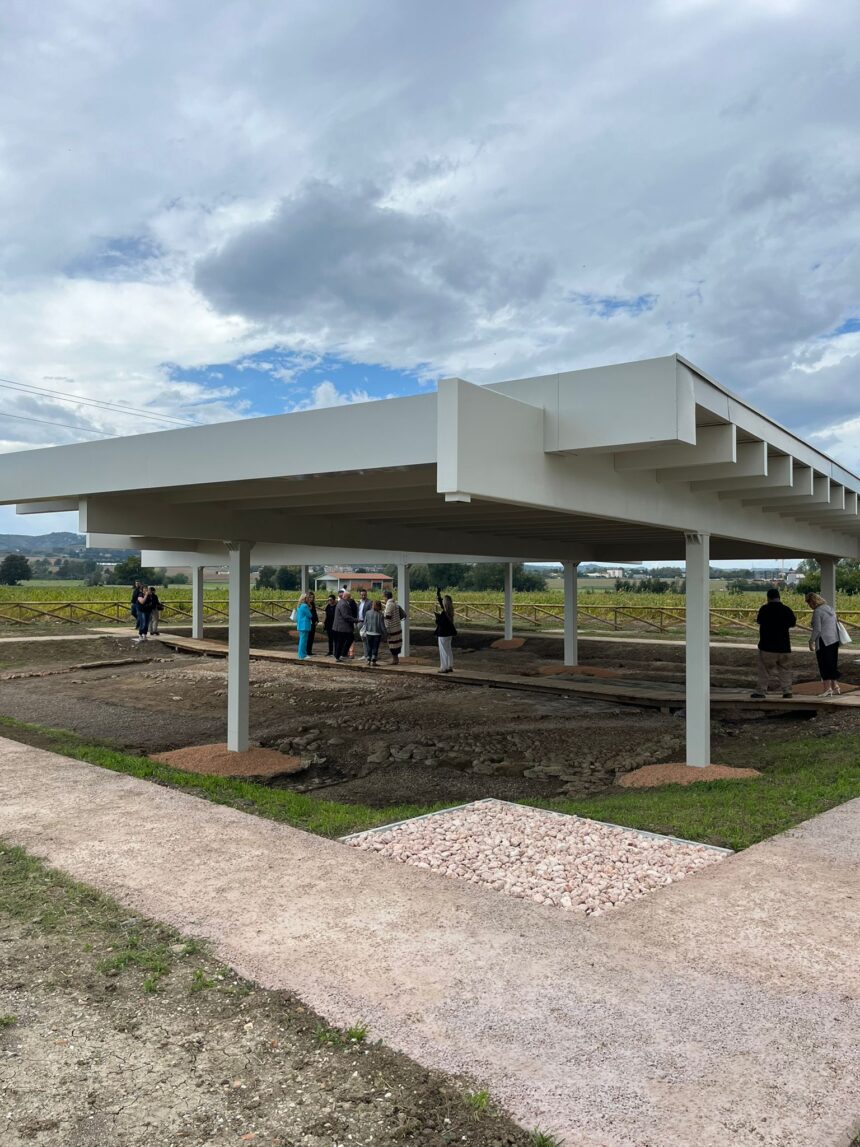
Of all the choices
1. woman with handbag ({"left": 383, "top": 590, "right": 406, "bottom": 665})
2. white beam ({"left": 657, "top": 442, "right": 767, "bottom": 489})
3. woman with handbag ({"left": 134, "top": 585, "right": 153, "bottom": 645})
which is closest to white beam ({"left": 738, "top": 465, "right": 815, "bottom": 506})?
white beam ({"left": 657, "top": 442, "right": 767, "bottom": 489})

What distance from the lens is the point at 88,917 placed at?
14.5ft

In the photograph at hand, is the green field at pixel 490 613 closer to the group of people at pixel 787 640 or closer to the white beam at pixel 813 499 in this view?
the group of people at pixel 787 640

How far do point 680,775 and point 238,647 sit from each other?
17.2ft

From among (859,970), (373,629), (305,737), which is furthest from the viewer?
(373,629)

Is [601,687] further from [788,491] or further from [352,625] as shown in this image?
[352,625]

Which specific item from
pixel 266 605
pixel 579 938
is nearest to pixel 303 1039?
pixel 579 938

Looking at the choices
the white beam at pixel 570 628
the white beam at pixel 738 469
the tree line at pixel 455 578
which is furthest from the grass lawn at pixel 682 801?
the tree line at pixel 455 578

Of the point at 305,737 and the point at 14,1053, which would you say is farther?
the point at 305,737

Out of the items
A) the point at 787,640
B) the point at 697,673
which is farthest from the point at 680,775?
the point at 787,640

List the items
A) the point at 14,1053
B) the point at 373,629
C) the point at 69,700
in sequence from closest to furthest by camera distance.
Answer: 1. the point at 14,1053
2. the point at 69,700
3. the point at 373,629

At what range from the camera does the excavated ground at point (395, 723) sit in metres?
9.85

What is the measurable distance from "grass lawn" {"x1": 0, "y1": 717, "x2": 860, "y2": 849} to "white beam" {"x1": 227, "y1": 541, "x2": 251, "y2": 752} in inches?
41.1

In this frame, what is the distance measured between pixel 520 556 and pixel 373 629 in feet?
13.3

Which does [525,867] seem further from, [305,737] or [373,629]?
[373,629]
